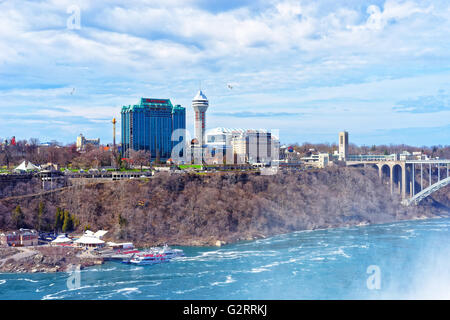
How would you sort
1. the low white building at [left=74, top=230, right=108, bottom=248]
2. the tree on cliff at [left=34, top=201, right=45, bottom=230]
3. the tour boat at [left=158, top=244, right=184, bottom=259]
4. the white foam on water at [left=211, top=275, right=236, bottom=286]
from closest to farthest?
the white foam on water at [left=211, top=275, right=236, bottom=286]
the tour boat at [left=158, top=244, right=184, bottom=259]
the low white building at [left=74, top=230, right=108, bottom=248]
the tree on cliff at [left=34, top=201, right=45, bottom=230]

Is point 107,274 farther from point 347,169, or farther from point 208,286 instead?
point 347,169

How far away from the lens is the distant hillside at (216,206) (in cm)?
2964

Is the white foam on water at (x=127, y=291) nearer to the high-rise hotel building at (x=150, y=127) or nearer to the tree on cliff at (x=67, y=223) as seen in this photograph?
the tree on cliff at (x=67, y=223)

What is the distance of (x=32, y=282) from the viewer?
64.8ft

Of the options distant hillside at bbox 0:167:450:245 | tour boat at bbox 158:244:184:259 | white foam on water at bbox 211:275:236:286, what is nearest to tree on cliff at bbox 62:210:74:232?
distant hillside at bbox 0:167:450:245

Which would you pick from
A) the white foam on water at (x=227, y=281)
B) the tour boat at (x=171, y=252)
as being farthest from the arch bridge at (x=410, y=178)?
the white foam on water at (x=227, y=281)

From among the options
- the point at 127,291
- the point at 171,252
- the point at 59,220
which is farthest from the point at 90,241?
the point at 127,291

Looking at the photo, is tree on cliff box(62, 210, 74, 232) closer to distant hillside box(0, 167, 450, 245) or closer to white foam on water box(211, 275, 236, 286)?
distant hillside box(0, 167, 450, 245)

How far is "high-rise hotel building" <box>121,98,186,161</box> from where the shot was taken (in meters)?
63.0

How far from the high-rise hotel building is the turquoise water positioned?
38.4m

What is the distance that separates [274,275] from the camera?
65.5ft

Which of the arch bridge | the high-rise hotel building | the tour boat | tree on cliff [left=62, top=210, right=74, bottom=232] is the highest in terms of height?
the high-rise hotel building

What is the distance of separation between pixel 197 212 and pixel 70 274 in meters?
12.4

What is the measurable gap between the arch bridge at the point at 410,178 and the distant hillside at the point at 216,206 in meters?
1.33
